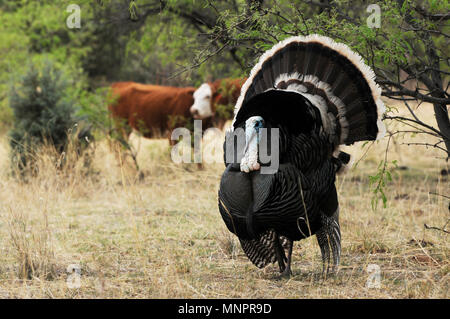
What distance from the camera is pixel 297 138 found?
424 cm

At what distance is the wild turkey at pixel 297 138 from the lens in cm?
398

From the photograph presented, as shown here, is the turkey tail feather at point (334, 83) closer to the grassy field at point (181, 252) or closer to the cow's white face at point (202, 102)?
the grassy field at point (181, 252)

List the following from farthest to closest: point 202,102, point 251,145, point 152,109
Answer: point 152,109 → point 202,102 → point 251,145

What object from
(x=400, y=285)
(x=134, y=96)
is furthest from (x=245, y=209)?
(x=134, y=96)

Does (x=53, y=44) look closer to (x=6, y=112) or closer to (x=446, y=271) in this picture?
(x=6, y=112)

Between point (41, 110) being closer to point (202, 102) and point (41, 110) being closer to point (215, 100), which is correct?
point (202, 102)

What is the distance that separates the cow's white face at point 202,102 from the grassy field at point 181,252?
1756 millimetres

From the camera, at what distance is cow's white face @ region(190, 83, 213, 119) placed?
32.2 feet

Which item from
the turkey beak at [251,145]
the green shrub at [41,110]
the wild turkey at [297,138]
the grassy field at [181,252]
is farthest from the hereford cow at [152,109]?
the turkey beak at [251,145]

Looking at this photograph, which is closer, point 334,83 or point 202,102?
point 334,83

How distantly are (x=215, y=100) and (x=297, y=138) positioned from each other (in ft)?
19.3

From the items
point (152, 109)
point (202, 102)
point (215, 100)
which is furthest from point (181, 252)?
point (152, 109)

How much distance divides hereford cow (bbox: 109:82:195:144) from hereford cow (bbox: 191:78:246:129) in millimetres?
295
